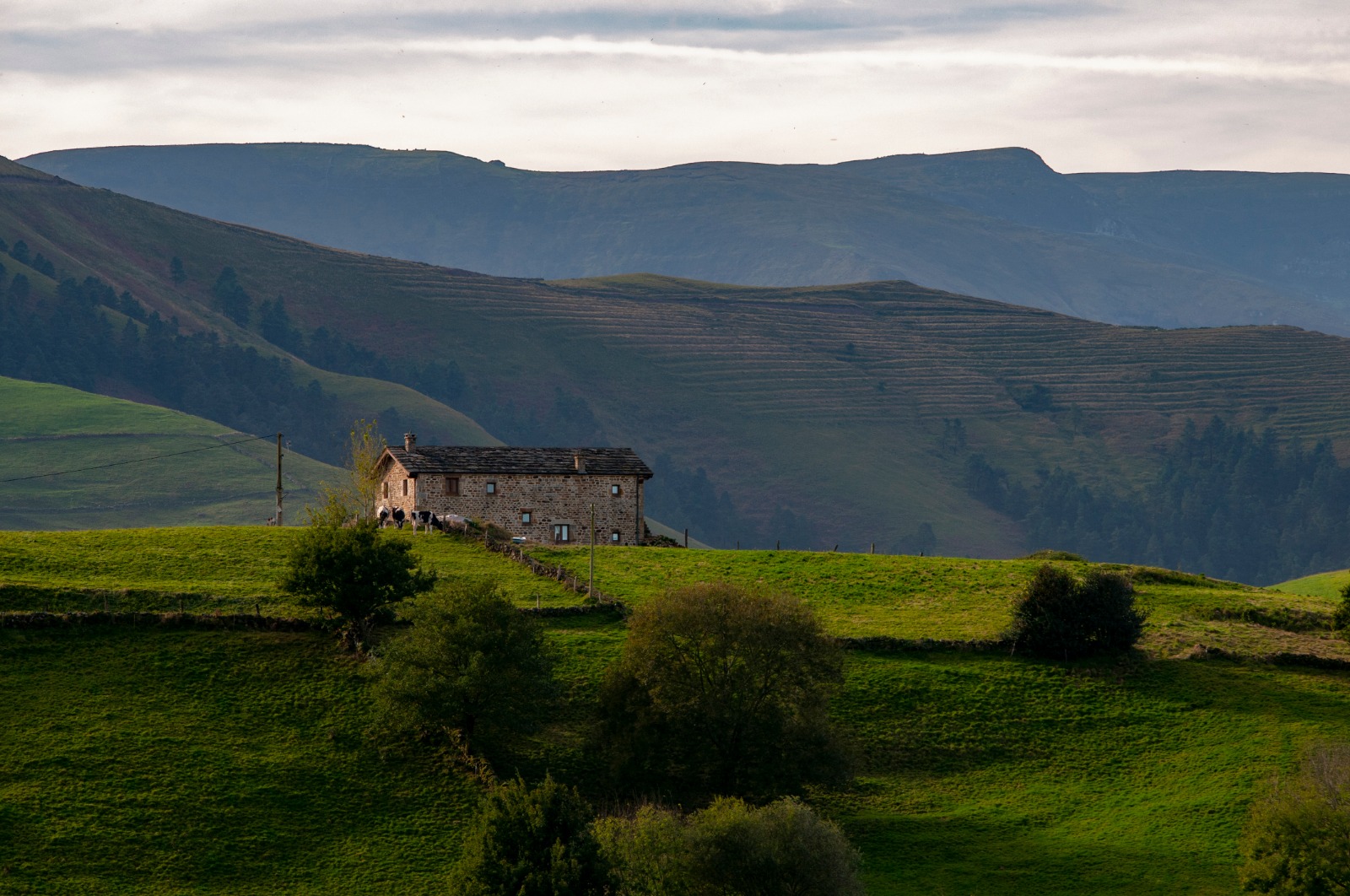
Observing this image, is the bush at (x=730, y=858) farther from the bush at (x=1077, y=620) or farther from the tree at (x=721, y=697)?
the bush at (x=1077, y=620)

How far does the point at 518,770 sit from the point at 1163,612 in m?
33.8

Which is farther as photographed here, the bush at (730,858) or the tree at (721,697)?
the tree at (721,697)

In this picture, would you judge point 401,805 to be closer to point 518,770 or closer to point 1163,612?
point 518,770

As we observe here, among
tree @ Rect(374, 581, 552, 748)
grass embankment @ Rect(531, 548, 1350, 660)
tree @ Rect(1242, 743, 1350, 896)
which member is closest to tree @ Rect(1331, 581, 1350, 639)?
grass embankment @ Rect(531, 548, 1350, 660)

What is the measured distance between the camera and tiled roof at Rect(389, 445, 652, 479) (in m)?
87.5

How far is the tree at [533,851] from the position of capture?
3675 centimetres

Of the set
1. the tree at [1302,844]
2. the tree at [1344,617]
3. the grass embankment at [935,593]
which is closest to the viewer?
the tree at [1302,844]

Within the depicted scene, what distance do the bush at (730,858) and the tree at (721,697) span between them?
10.6 meters

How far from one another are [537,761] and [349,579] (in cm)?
1086

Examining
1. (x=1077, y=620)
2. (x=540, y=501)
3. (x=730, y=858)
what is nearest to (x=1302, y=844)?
(x=730, y=858)

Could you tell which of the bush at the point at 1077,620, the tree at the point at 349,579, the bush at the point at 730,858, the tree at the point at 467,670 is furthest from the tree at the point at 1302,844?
the tree at the point at 349,579

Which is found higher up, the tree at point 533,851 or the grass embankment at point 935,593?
the grass embankment at point 935,593

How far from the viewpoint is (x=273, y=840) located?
44.3 meters

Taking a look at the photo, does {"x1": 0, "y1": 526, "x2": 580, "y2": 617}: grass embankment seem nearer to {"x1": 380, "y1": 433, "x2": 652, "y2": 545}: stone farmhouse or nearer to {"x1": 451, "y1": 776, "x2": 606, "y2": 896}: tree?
{"x1": 380, "y1": 433, "x2": 652, "y2": 545}: stone farmhouse
